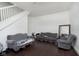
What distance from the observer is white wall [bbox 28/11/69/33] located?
24.8ft

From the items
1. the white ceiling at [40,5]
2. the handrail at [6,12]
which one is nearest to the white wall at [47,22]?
the white ceiling at [40,5]

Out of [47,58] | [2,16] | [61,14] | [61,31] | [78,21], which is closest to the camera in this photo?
[47,58]

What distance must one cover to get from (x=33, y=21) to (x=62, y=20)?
2.25 m

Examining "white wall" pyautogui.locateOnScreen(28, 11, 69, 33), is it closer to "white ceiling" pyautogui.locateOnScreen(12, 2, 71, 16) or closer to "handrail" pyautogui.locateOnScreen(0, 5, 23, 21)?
"white ceiling" pyautogui.locateOnScreen(12, 2, 71, 16)

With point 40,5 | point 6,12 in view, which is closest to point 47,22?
point 40,5

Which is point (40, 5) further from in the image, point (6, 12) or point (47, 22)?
point (47, 22)

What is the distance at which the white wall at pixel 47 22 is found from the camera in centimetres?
755

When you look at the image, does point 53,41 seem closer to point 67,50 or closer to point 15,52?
point 67,50

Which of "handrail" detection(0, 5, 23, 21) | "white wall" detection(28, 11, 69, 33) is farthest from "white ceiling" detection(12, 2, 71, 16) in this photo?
"white wall" detection(28, 11, 69, 33)

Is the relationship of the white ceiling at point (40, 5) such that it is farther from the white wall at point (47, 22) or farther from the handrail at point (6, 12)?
the white wall at point (47, 22)

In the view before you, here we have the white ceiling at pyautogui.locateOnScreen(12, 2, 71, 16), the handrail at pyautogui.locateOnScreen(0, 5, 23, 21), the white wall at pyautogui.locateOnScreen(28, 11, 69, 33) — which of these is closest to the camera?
the handrail at pyautogui.locateOnScreen(0, 5, 23, 21)

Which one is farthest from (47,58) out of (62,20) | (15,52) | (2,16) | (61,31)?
(62,20)

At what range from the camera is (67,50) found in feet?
14.0

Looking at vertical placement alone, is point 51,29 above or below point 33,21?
below
